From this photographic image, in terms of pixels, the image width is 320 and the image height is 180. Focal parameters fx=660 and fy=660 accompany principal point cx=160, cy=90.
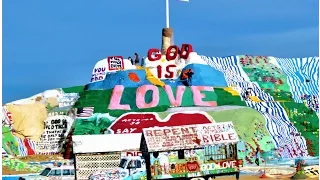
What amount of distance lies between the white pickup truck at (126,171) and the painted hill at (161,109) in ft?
24.3

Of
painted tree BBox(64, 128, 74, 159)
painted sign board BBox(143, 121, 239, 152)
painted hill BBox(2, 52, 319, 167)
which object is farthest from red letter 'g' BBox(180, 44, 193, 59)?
painted sign board BBox(143, 121, 239, 152)

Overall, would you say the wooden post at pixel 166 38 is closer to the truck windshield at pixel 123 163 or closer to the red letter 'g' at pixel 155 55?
the red letter 'g' at pixel 155 55

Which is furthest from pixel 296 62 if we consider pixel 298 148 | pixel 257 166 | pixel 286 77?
pixel 257 166

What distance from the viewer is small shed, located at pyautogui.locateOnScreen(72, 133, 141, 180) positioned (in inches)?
1264

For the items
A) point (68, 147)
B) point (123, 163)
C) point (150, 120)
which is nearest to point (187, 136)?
point (123, 163)

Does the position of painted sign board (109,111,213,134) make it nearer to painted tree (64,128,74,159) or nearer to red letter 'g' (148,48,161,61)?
painted tree (64,128,74,159)

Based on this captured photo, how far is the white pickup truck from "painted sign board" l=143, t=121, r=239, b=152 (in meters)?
3.85

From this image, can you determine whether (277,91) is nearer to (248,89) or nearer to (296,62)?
(248,89)

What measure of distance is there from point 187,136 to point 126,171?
453cm

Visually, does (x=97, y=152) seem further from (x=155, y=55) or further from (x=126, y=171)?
(x=155, y=55)

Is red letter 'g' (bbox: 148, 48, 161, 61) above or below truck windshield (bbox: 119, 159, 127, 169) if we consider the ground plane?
above

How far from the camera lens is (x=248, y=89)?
5175cm

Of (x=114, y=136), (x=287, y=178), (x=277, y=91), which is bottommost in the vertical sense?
(x=287, y=178)

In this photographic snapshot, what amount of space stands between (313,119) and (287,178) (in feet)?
45.2
